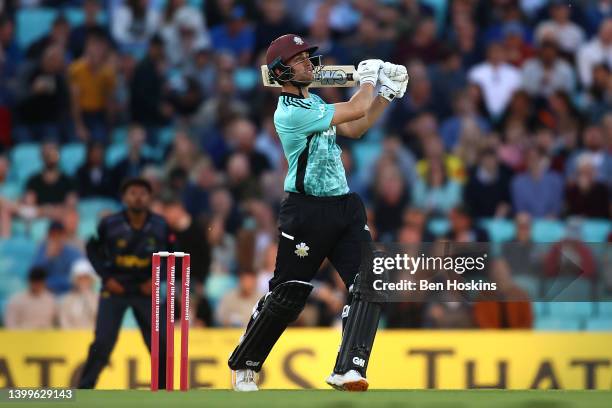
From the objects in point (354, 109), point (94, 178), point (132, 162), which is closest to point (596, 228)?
point (132, 162)

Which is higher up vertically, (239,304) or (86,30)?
(86,30)

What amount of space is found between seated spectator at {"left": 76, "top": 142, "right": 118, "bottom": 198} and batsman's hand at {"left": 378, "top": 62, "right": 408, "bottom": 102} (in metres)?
7.23

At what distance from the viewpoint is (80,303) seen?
44.7ft

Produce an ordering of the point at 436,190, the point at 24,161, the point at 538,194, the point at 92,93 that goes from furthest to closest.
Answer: the point at 92,93 < the point at 24,161 < the point at 436,190 < the point at 538,194

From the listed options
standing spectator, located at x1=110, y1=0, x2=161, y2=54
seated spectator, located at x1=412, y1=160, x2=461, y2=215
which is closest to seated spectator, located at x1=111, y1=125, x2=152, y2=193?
standing spectator, located at x1=110, y1=0, x2=161, y2=54

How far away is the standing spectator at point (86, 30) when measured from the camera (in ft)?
53.7

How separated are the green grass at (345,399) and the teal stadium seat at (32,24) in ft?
30.4

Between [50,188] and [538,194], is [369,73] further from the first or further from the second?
[50,188]

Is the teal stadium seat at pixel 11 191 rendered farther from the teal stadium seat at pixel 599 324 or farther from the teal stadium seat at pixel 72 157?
the teal stadium seat at pixel 599 324

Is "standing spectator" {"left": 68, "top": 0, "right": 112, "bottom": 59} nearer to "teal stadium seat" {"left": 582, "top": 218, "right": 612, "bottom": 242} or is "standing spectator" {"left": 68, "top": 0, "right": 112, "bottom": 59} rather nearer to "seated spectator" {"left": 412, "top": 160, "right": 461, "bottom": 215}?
"seated spectator" {"left": 412, "top": 160, "right": 461, "bottom": 215}

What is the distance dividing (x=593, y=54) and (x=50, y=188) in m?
5.74

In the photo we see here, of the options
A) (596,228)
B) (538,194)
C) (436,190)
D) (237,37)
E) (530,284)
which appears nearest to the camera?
(530,284)

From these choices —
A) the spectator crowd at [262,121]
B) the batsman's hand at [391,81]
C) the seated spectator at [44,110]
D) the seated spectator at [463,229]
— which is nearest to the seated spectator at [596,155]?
the spectator crowd at [262,121]

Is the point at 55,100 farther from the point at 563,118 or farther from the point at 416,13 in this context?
the point at 563,118
